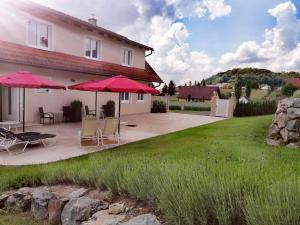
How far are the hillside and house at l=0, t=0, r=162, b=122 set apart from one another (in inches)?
1088

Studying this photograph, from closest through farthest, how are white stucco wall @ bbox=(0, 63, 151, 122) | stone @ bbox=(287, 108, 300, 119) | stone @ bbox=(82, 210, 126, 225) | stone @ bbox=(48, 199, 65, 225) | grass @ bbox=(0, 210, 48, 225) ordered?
stone @ bbox=(82, 210, 126, 225), stone @ bbox=(48, 199, 65, 225), grass @ bbox=(0, 210, 48, 225), stone @ bbox=(287, 108, 300, 119), white stucco wall @ bbox=(0, 63, 151, 122)

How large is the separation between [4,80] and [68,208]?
7758 mm

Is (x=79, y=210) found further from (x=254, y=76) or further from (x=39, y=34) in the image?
(x=254, y=76)

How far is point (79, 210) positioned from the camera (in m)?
4.20

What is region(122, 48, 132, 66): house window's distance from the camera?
2423 centimetres

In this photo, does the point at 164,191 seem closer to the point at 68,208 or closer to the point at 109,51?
the point at 68,208

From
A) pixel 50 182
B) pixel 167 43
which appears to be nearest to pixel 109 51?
pixel 167 43

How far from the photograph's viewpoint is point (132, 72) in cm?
2383

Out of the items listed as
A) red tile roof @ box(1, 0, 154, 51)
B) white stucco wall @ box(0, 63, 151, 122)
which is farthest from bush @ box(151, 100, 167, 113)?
red tile roof @ box(1, 0, 154, 51)

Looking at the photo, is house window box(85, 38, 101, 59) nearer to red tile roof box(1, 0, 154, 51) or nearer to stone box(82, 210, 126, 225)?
red tile roof box(1, 0, 154, 51)

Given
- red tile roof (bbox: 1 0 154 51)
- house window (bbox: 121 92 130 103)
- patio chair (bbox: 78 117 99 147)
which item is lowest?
patio chair (bbox: 78 117 99 147)

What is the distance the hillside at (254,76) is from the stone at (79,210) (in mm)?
39468

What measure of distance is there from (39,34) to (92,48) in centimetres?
476

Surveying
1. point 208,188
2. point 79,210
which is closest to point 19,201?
point 79,210
